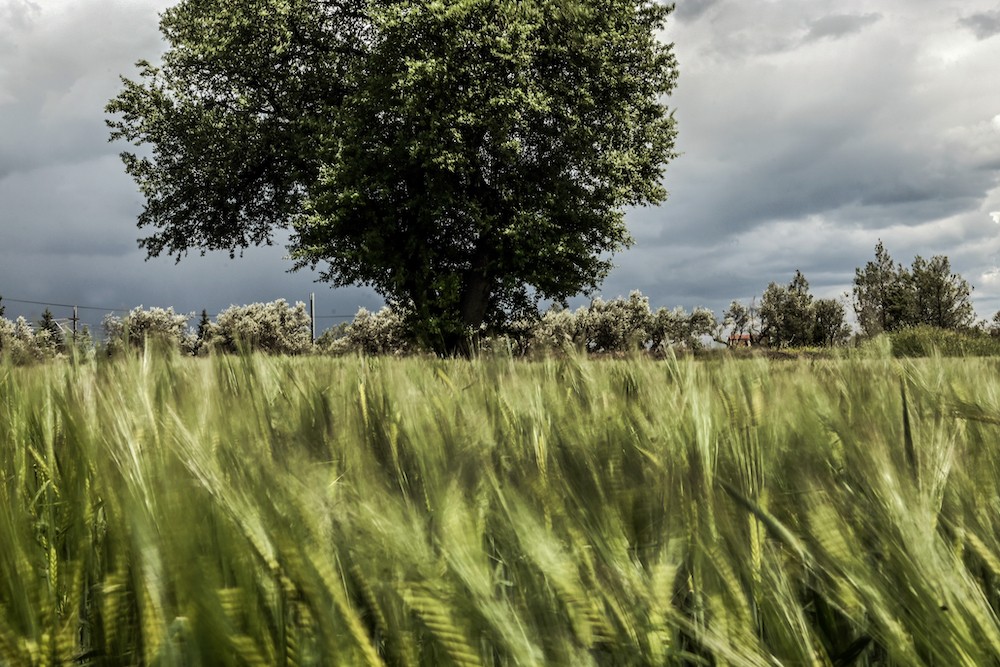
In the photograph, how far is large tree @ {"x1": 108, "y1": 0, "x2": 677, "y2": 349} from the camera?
671 inches

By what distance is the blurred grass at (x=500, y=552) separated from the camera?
0.45 meters

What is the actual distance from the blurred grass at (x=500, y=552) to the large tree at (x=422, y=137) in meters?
15.9

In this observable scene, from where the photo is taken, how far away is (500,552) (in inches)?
25.4

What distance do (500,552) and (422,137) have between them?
55.9 ft

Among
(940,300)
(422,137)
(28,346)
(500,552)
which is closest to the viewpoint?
(500,552)

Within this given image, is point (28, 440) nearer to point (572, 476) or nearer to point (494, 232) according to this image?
point (572, 476)

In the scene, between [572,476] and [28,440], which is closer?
[572,476]

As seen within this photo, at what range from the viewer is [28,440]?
1.05 meters

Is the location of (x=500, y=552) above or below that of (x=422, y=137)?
below

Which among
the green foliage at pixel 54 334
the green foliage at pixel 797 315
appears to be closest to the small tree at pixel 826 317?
the green foliage at pixel 797 315

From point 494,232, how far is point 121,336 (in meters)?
17.4

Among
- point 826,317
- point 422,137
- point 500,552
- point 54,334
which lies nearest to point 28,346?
point 54,334

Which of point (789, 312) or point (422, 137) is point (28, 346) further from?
point (789, 312)

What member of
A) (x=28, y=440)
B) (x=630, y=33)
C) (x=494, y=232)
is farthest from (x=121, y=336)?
(x=630, y=33)
